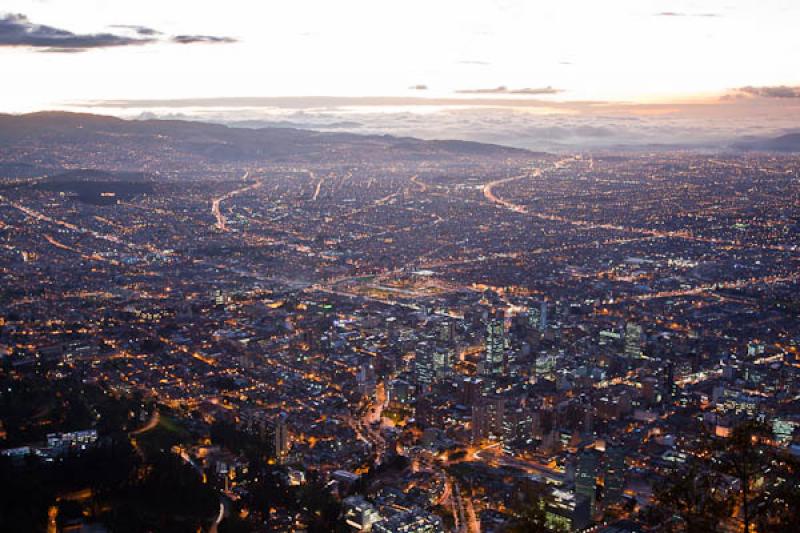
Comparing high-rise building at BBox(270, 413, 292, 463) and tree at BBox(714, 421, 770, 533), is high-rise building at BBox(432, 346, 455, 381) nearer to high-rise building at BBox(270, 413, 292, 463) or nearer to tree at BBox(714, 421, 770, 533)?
high-rise building at BBox(270, 413, 292, 463)

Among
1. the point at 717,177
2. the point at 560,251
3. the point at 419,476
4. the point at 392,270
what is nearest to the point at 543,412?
the point at 419,476

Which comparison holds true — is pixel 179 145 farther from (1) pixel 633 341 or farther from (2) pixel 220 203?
(1) pixel 633 341

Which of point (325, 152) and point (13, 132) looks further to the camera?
point (325, 152)

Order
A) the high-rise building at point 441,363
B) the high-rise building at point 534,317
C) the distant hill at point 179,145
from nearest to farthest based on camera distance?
1. the high-rise building at point 441,363
2. the high-rise building at point 534,317
3. the distant hill at point 179,145

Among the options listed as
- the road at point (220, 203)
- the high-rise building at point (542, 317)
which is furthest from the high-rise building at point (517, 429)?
the road at point (220, 203)

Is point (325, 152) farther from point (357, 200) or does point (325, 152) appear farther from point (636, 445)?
point (636, 445)

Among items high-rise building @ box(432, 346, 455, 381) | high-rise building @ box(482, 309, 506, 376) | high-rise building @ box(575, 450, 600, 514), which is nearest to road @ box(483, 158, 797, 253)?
high-rise building @ box(482, 309, 506, 376)

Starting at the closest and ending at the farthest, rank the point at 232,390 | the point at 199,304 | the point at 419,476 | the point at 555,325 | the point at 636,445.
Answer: the point at 419,476 < the point at 636,445 < the point at 232,390 < the point at 555,325 < the point at 199,304

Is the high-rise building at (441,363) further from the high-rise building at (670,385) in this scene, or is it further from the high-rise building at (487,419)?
the high-rise building at (670,385)
